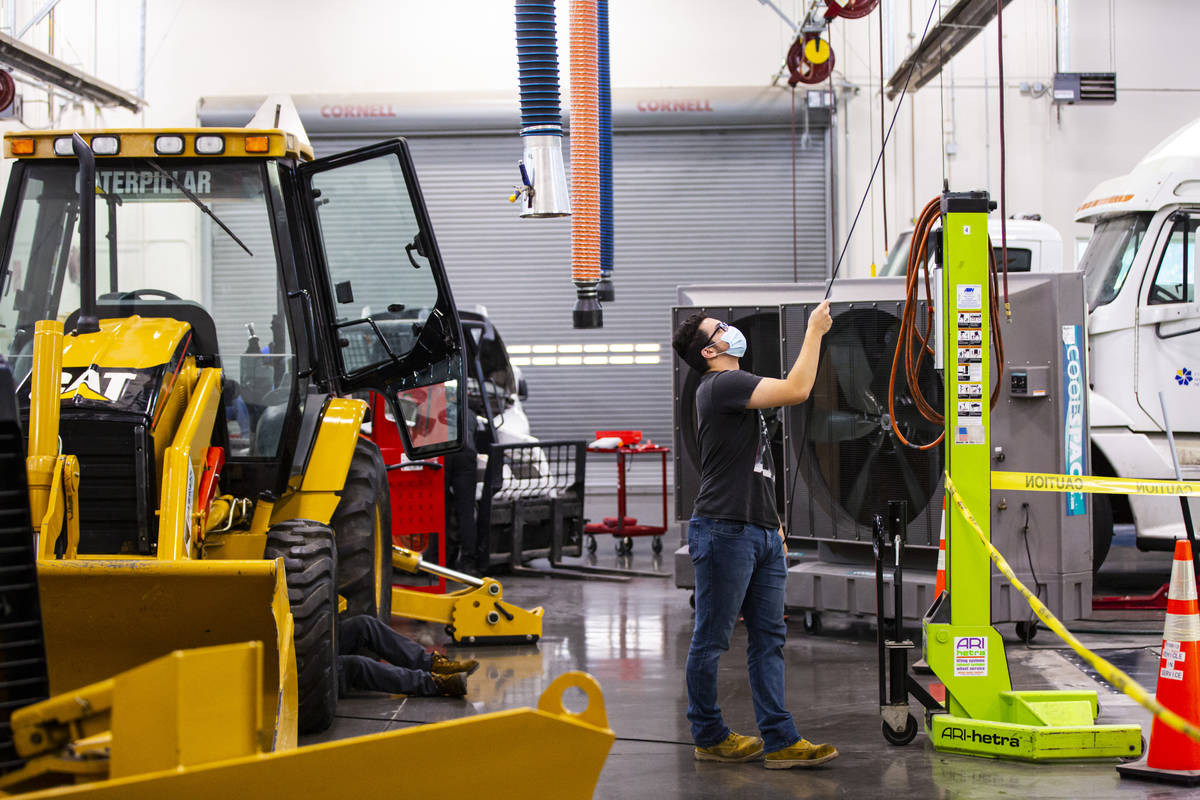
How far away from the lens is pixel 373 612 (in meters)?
6.12

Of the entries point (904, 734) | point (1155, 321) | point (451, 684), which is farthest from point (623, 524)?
point (904, 734)

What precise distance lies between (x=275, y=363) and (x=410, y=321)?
3.01 feet

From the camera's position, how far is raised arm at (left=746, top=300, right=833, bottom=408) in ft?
14.8

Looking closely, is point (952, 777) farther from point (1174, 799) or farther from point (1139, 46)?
point (1139, 46)

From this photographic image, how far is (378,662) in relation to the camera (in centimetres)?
580

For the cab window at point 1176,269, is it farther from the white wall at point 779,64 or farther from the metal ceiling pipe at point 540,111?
the white wall at point 779,64

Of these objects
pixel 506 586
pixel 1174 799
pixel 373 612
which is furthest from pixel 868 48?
pixel 1174 799

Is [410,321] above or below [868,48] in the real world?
below

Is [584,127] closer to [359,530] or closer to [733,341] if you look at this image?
[359,530]

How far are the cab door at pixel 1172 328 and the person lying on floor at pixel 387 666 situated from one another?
543cm

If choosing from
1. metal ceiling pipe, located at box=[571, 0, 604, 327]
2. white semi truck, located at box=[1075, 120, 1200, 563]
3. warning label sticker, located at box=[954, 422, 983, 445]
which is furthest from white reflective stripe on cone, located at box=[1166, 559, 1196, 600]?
metal ceiling pipe, located at box=[571, 0, 604, 327]

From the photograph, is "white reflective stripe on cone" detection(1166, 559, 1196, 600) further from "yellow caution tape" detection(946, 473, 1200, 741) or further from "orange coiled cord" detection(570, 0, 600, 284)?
"orange coiled cord" detection(570, 0, 600, 284)

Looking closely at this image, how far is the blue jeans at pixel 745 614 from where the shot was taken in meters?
4.64

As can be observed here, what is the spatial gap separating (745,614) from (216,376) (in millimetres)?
2292
